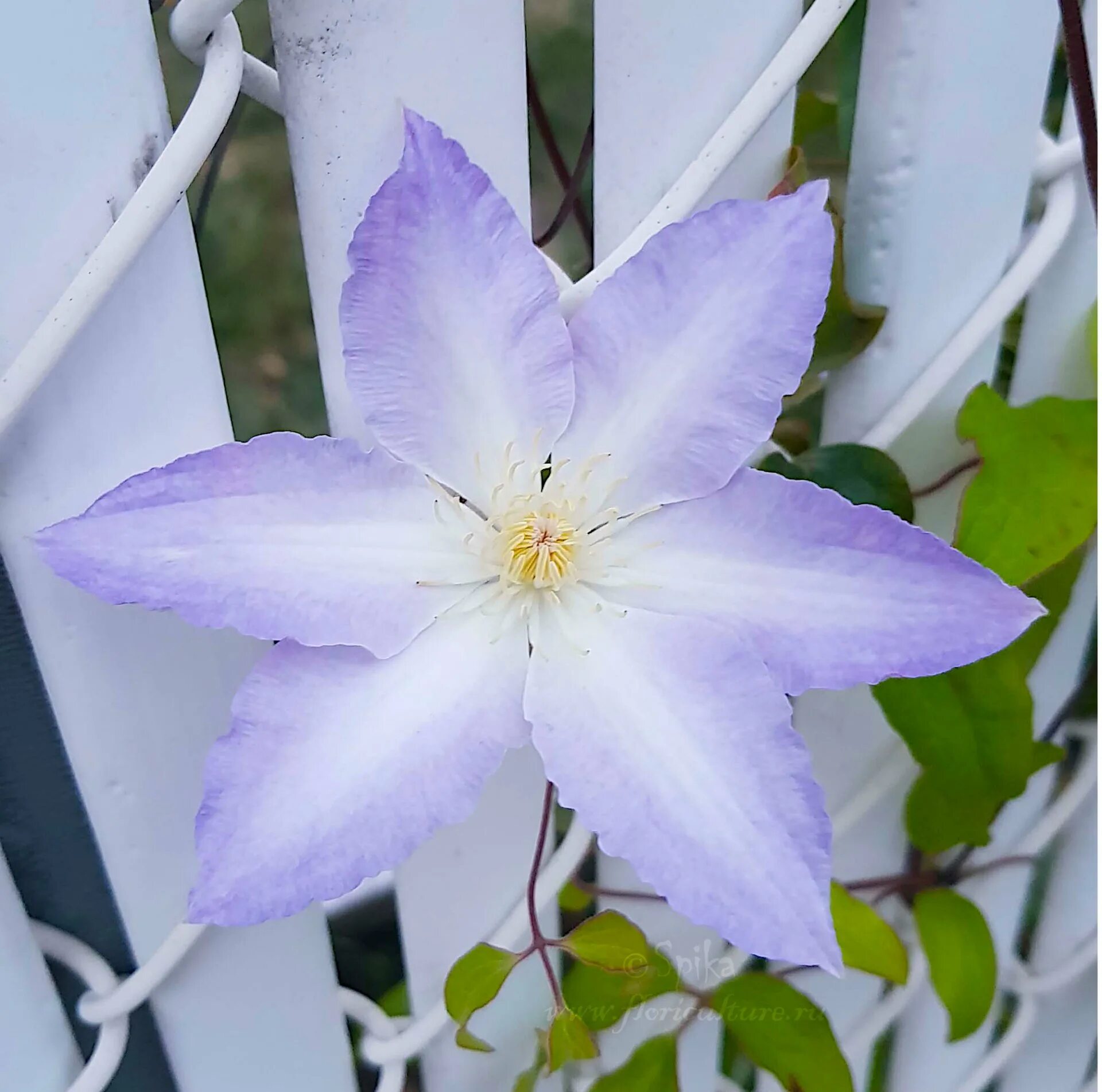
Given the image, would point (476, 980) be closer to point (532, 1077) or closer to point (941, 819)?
point (532, 1077)

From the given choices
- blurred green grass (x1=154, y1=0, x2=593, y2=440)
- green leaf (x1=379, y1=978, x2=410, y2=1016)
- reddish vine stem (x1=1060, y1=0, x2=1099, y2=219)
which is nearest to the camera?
reddish vine stem (x1=1060, y1=0, x2=1099, y2=219)

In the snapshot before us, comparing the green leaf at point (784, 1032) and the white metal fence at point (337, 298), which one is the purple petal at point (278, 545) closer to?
the white metal fence at point (337, 298)

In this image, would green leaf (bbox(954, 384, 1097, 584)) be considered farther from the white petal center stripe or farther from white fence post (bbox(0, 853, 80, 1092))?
white fence post (bbox(0, 853, 80, 1092))

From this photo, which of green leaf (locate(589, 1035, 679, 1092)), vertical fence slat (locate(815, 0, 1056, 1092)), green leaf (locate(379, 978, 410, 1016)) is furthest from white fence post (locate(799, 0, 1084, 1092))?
green leaf (locate(379, 978, 410, 1016))

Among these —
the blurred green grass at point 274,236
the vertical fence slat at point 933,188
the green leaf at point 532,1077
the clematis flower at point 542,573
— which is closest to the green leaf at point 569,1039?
the green leaf at point 532,1077

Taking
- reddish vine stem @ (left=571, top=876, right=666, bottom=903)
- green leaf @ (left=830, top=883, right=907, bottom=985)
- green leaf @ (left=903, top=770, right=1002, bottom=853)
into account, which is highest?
green leaf @ (left=903, top=770, right=1002, bottom=853)

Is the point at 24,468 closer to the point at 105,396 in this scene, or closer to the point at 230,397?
the point at 105,396
